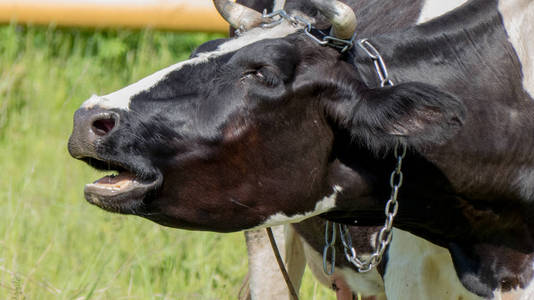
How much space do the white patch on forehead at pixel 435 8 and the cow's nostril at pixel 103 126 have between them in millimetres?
1214

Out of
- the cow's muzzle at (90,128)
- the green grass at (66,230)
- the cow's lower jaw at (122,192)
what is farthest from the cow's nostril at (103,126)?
the green grass at (66,230)

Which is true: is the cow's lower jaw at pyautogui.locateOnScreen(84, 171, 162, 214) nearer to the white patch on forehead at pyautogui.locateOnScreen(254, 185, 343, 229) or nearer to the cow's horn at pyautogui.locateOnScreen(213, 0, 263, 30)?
the white patch on forehead at pyautogui.locateOnScreen(254, 185, 343, 229)

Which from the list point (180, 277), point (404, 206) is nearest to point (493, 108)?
point (404, 206)

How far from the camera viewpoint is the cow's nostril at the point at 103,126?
2820 mm

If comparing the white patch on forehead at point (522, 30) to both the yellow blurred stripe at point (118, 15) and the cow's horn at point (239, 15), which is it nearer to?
the cow's horn at point (239, 15)

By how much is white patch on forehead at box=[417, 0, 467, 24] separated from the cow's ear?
0.63m

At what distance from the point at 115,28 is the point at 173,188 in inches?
176

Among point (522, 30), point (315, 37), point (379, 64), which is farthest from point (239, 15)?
point (522, 30)

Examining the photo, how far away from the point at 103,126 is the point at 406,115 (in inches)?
34.5

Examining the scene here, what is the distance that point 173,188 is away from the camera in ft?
9.57

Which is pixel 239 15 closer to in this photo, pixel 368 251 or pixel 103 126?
pixel 103 126

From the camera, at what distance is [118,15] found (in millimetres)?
7074

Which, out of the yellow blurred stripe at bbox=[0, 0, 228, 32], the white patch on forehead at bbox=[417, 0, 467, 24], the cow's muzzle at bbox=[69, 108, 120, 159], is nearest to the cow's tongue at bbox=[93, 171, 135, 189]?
the cow's muzzle at bbox=[69, 108, 120, 159]

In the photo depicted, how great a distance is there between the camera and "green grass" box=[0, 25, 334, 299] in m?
4.41
